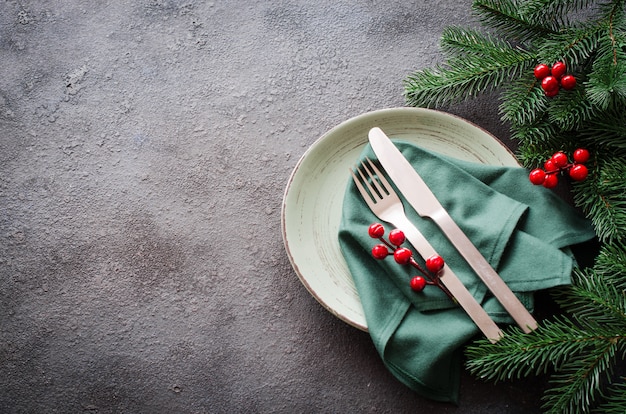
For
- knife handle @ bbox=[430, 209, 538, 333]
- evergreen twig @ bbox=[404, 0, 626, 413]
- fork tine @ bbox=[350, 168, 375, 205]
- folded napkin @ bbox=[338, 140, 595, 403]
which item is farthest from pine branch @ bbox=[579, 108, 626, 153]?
fork tine @ bbox=[350, 168, 375, 205]

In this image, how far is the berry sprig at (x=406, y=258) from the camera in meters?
0.78

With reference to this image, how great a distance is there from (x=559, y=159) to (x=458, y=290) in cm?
25

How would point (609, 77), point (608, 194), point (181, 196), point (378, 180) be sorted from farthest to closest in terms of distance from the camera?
point (181, 196), point (378, 180), point (608, 194), point (609, 77)

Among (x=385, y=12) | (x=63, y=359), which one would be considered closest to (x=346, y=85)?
(x=385, y=12)

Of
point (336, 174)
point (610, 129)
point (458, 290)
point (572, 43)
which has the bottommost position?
point (458, 290)

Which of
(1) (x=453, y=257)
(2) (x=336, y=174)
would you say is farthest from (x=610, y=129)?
(2) (x=336, y=174)

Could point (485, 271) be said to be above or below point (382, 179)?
below

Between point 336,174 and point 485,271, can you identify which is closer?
point 485,271

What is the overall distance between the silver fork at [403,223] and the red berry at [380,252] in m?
0.05

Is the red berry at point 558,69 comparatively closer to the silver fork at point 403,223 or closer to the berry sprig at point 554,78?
the berry sprig at point 554,78

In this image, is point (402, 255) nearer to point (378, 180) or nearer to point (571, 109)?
point (378, 180)

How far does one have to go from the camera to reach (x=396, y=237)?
0.79 meters

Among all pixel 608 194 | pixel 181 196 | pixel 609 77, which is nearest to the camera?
pixel 609 77

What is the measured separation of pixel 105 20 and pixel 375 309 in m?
0.83
